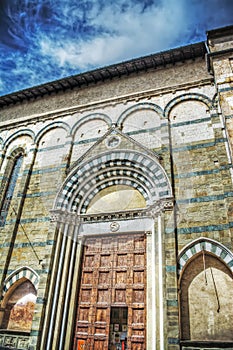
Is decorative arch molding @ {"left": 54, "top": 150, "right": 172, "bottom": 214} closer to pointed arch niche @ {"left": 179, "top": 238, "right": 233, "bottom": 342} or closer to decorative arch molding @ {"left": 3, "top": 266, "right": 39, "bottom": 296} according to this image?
decorative arch molding @ {"left": 3, "top": 266, "right": 39, "bottom": 296}

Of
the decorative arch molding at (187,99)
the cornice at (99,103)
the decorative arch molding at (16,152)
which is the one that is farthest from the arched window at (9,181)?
the decorative arch molding at (187,99)

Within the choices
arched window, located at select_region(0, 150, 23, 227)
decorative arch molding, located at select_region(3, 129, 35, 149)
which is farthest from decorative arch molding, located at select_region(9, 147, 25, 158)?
decorative arch molding, located at select_region(3, 129, 35, 149)

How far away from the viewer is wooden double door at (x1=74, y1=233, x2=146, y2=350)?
21.1 ft

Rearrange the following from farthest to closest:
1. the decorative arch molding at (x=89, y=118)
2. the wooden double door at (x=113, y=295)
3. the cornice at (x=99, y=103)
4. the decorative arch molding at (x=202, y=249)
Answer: the decorative arch molding at (x=89, y=118)
the cornice at (x=99, y=103)
the wooden double door at (x=113, y=295)
the decorative arch molding at (x=202, y=249)

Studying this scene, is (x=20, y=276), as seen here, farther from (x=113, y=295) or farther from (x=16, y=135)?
(x=16, y=135)

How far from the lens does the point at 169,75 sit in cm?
892

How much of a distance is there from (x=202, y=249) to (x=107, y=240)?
8.65 feet

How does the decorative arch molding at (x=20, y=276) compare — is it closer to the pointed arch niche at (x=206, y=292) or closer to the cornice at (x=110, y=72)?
the pointed arch niche at (x=206, y=292)

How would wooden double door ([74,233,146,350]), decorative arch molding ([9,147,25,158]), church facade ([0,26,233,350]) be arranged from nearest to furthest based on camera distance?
1. church facade ([0,26,233,350])
2. wooden double door ([74,233,146,350])
3. decorative arch molding ([9,147,25,158])

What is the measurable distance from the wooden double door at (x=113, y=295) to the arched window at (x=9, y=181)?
3.17 meters

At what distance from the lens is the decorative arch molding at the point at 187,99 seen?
8.00 m

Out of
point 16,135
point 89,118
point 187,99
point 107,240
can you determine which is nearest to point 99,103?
point 89,118

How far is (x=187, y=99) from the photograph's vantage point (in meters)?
8.31

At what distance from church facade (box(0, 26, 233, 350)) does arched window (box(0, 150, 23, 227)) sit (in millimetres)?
40
